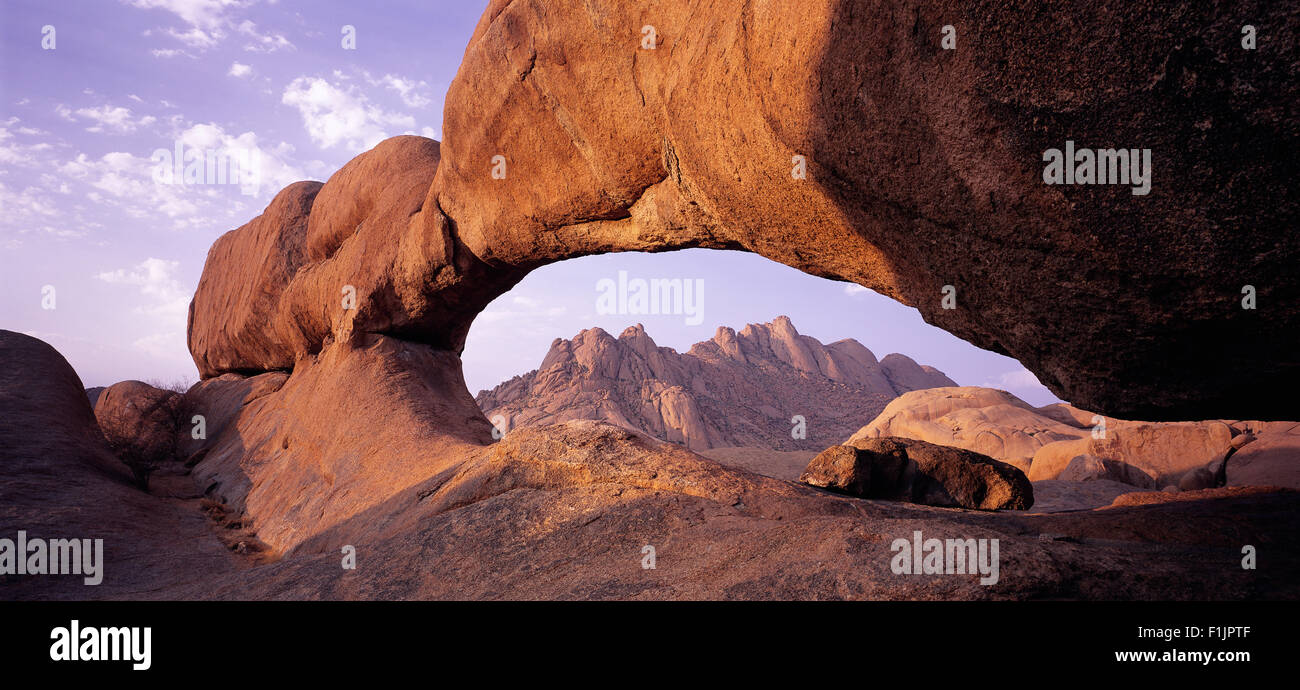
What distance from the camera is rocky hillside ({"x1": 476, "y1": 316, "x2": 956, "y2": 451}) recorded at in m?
34.1

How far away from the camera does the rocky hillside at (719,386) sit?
3409 centimetres

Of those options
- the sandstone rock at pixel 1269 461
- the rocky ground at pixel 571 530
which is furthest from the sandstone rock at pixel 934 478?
the sandstone rock at pixel 1269 461

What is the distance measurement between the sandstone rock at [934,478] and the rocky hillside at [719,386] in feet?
66.7

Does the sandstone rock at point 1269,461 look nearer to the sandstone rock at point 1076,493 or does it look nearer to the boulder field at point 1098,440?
→ the boulder field at point 1098,440

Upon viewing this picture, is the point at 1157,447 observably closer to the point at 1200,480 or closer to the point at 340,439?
the point at 1200,480

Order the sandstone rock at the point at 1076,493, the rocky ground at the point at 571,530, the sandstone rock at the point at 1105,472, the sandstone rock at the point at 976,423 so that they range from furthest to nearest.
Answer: the sandstone rock at the point at 976,423, the sandstone rock at the point at 1105,472, the sandstone rock at the point at 1076,493, the rocky ground at the point at 571,530

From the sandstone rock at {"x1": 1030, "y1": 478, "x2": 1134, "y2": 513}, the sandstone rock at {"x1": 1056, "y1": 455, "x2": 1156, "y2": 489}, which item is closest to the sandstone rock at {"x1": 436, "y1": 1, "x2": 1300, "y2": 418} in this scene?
the sandstone rock at {"x1": 1030, "y1": 478, "x2": 1134, "y2": 513}

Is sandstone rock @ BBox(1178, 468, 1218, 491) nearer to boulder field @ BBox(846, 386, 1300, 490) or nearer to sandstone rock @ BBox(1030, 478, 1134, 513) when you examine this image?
boulder field @ BBox(846, 386, 1300, 490)

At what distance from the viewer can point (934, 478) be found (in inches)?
327

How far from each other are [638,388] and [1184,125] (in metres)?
35.0

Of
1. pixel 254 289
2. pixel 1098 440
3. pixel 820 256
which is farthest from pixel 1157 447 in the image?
pixel 254 289

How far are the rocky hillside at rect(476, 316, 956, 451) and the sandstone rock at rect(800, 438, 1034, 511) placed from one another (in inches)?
801

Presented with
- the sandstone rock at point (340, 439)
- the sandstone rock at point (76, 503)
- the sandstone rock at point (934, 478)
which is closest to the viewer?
the sandstone rock at point (76, 503)

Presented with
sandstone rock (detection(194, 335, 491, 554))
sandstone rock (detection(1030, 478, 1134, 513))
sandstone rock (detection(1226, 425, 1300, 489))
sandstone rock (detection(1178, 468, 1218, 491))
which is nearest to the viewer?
sandstone rock (detection(194, 335, 491, 554))
